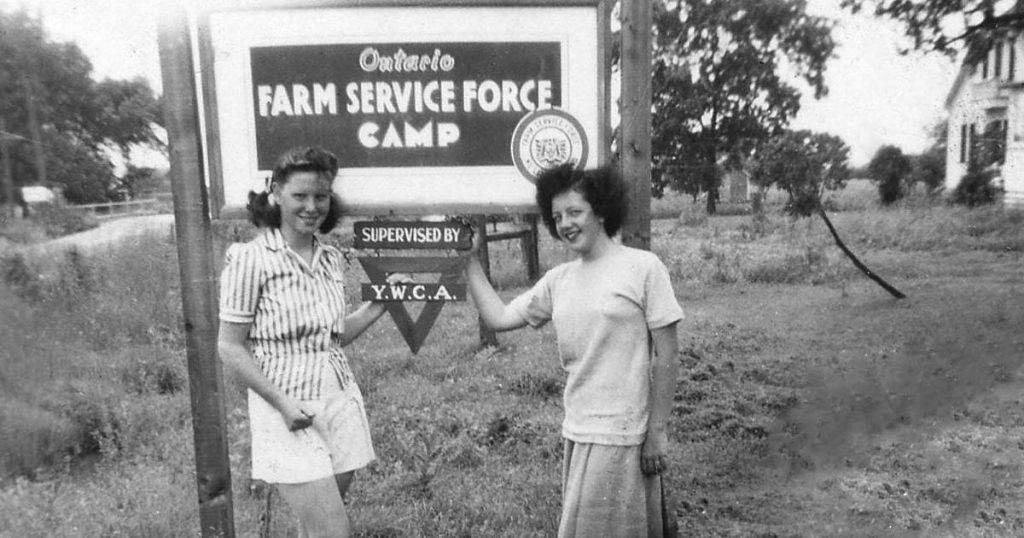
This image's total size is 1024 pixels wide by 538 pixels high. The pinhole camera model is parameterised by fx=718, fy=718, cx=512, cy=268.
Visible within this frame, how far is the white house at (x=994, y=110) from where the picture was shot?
18.6 ft

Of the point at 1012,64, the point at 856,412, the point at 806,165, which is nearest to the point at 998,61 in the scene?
the point at 1012,64

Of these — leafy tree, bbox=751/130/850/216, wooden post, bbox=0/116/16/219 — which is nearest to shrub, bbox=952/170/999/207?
leafy tree, bbox=751/130/850/216

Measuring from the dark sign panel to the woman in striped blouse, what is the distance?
0.38m

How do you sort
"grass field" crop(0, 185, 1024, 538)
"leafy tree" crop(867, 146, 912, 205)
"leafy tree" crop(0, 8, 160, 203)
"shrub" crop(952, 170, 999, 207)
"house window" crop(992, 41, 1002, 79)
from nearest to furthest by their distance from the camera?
"grass field" crop(0, 185, 1024, 538) < "house window" crop(992, 41, 1002, 79) < "shrub" crop(952, 170, 999, 207) < "leafy tree" crop(867, 146, 912, 205) < "leafy tree" crop(0, 8, 160, 203)

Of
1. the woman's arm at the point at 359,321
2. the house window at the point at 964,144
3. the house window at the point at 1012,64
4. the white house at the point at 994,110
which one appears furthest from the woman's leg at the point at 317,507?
the house window at the point at 964,144

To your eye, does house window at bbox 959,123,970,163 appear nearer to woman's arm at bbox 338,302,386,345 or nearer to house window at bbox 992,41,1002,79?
house window at bbox 992,41,1002,79

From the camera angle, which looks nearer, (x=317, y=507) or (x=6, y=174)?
(x=317, y=507)

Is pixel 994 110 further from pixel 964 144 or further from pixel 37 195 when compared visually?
pixel 37 195

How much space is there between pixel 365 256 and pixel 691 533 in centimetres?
224

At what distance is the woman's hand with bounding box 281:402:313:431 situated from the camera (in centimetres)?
231

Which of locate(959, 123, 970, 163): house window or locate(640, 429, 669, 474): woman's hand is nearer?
locate(640, 429, 669, 474): woman's hand

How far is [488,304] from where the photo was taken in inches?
110

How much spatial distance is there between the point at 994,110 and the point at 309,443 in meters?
7.84

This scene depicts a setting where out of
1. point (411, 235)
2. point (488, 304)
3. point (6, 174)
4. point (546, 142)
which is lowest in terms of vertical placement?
point (488, 304)
